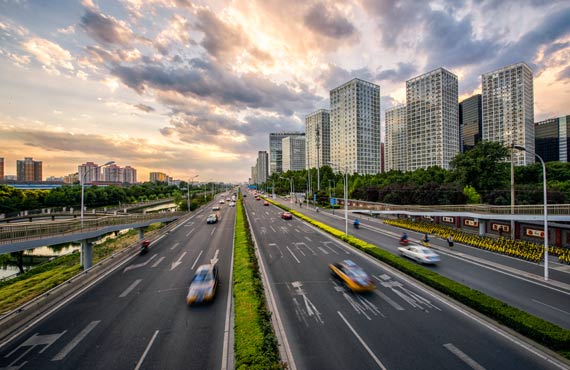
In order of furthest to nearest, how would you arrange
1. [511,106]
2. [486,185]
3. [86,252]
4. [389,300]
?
[511,106] < [486,185] < [86,252] < [389,300]

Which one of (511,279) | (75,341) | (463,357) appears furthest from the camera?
(511,279)

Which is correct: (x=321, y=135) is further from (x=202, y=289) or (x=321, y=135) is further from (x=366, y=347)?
(x=366, y=347)

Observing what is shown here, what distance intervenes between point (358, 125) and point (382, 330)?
13330cm

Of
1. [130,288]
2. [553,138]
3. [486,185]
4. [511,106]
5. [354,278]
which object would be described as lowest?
[130,288]

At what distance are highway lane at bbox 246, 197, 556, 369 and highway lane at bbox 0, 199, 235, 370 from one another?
381cm

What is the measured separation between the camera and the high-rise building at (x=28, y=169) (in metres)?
166

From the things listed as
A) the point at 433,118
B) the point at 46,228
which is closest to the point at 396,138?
the point at 433,118

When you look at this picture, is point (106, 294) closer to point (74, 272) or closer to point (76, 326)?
point (76, 326)

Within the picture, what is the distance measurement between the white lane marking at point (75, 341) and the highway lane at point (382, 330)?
9397 mm

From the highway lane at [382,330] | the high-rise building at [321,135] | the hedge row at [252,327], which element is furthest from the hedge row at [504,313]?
the high-rise building at [321,135]

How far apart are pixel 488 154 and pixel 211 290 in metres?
46.9

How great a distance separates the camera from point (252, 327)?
33.4 feet

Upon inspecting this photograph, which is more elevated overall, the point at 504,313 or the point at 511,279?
the point at 504,313

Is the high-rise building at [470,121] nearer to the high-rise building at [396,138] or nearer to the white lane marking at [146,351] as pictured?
the high-rise building at [396,138]
